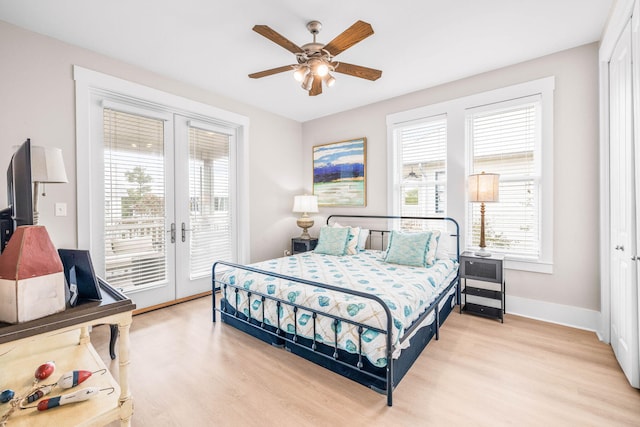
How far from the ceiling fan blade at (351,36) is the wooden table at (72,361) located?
2.08 meters

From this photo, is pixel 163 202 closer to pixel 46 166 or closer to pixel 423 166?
pixel 46 166

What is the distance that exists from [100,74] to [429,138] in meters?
3.84

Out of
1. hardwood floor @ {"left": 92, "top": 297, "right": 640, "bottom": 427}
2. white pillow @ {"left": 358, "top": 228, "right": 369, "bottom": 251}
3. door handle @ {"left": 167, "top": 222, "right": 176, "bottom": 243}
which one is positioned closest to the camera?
hardwood floor @ {"left": 92, "top": 297, "right": 640, "bottom": 427}

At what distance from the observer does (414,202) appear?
156 inches

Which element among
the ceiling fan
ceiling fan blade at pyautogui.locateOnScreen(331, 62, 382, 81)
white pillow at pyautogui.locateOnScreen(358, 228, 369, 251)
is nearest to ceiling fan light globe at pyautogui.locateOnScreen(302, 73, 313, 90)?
the ceiling fan

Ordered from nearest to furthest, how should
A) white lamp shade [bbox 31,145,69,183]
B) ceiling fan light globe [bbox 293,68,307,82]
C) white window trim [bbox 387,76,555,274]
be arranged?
white lamp shade [bbox 31,145,69,183] → ceiling fan light globe [bbox 293,68,307,82] → white window trim [bbox 387,76,555,274]

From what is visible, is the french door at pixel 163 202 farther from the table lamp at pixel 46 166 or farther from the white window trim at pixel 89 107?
the table lamp at pixel 46 166

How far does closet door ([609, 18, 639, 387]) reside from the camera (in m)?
1.90

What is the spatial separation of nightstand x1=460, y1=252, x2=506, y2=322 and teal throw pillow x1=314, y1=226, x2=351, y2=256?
1.40 metres

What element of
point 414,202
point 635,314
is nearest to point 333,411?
point 635,314

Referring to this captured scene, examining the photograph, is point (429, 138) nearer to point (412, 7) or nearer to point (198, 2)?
point (412, 7)

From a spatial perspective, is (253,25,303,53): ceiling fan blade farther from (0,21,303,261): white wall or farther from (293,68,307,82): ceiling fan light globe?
(0,21,303,261): white wall

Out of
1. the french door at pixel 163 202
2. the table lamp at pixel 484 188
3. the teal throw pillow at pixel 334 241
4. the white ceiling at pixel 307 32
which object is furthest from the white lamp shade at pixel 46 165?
the table lamp at pixel 484 188

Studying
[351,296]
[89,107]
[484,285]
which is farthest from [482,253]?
[89,107]
